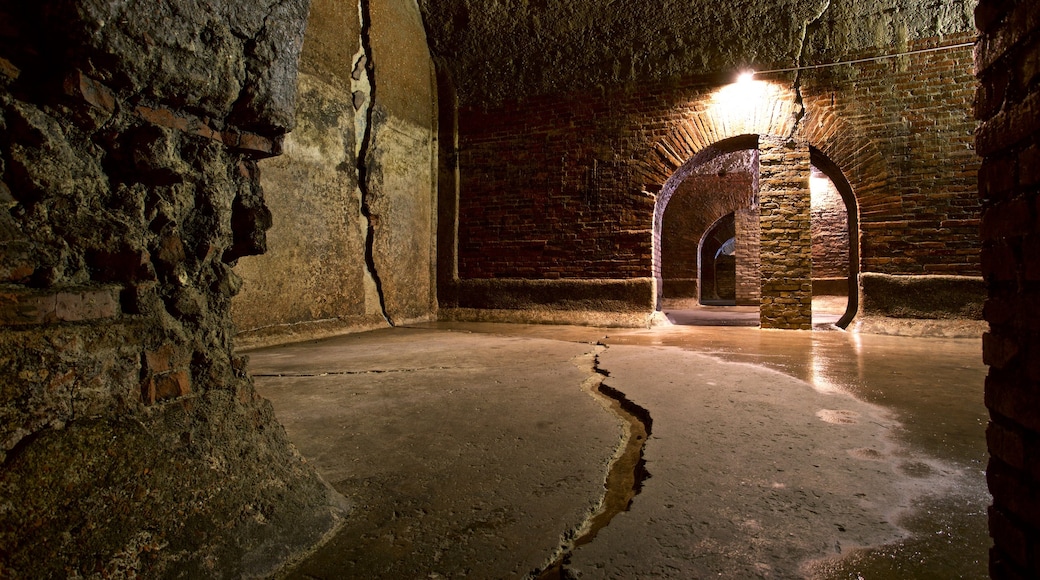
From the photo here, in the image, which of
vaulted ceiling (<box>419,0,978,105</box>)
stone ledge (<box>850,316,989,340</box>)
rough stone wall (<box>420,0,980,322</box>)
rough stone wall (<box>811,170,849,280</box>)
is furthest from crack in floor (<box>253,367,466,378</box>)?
rough stone wall (<box>811,170,849,280</box>)

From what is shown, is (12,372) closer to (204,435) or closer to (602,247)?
(204,435)

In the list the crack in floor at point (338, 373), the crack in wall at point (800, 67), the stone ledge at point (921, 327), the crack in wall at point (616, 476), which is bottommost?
the crack in wall at point (616, 476)

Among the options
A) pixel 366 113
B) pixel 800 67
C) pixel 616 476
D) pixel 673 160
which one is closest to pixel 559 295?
pixel 673 160

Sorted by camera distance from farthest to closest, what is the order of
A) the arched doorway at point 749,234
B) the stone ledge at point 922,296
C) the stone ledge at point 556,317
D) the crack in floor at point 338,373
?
the arched doorway at point 749,234, the stone ledge at point 556,317, the stone ledge at point 922,296, the crack in floor at point 338,373

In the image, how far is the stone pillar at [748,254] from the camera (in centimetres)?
1188

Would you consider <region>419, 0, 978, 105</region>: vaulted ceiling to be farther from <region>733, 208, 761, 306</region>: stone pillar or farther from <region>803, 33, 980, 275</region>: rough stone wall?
<region>733, 208, 761, 306</region>: stone pillar

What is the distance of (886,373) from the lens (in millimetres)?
3109

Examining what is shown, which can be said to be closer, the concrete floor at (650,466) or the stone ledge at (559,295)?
the concrete floor at (650,466)

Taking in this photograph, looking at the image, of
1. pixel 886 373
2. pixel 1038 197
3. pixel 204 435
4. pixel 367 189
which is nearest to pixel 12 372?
pixel 204 435

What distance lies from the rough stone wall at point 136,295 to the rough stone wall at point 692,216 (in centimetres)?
1119

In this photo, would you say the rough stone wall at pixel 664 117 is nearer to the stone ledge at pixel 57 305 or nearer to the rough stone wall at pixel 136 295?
the rough stone wall at pixel 136 295

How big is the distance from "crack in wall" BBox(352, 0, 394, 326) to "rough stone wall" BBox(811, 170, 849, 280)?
9.16 m

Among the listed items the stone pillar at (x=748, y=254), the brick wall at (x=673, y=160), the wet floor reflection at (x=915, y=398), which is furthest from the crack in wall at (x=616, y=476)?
the stone pillar at (x=748, y=254)

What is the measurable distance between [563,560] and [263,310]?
12.4ft
